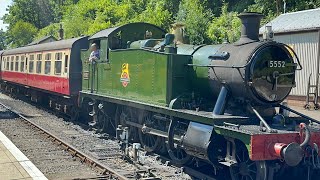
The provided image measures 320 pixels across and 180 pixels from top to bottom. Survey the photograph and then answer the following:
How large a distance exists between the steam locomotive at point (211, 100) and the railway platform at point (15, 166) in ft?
8.04

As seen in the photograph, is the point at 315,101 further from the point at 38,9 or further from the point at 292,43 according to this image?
the point at 38,9

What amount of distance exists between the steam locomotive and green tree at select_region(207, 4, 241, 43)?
641 inches

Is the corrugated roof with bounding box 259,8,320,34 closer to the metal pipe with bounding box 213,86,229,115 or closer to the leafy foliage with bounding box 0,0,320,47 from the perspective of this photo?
the leafy foliage with bounding box 0,0,320,47

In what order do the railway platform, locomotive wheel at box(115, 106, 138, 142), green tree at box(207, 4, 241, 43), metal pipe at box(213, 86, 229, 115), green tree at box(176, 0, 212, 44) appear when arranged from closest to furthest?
metal pipe at box(213, 86, 229, 115)
the railway platform
locomotive wheel at box(115, 106, 138, 142)
green tree at box(207, 4, 241, 43)
green tree at box(176, 0, 212, 44)

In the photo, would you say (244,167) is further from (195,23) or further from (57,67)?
(195,23)

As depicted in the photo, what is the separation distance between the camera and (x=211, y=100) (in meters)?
8.51

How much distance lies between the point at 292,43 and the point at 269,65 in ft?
42.9

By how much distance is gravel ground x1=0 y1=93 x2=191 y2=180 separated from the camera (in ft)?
28.0

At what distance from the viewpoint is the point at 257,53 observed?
7102 mm

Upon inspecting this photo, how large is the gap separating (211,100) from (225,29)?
22.1 meters

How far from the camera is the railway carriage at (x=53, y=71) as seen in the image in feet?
49.1

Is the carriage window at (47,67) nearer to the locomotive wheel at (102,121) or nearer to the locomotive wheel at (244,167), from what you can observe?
the locomotive wheel at (102,121)

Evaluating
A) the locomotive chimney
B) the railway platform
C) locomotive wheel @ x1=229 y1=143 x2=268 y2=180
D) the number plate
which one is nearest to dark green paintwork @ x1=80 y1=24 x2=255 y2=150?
locomotive wheel @ x1=229 y1=143 x2=268 y2=180

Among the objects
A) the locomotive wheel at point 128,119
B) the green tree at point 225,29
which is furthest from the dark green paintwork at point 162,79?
the green tree at point 225,29
